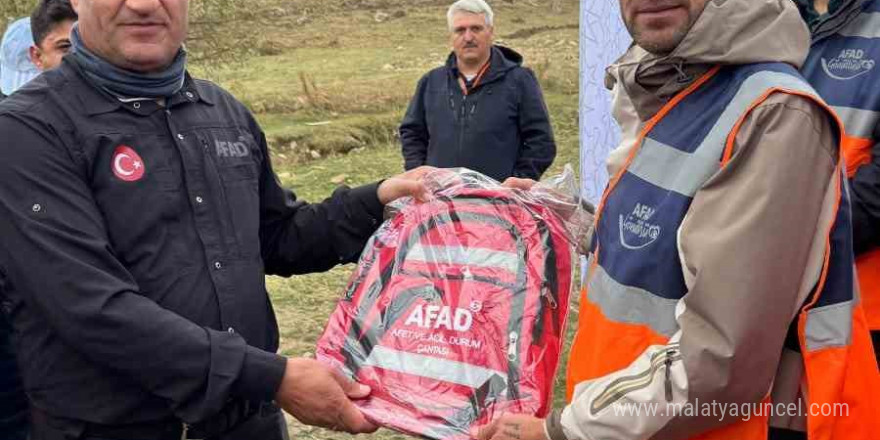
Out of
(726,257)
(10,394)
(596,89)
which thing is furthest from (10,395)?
(596,89)

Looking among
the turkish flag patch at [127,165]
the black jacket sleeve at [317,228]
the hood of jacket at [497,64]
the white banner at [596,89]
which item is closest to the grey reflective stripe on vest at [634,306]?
the black jacket sleeve at [317,228]

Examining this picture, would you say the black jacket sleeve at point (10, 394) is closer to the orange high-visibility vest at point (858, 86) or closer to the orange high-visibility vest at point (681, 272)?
the orange high-visibility vest at point (681, 272)

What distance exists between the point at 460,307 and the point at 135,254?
857 millimetres

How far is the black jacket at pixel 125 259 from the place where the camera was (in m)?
2.23

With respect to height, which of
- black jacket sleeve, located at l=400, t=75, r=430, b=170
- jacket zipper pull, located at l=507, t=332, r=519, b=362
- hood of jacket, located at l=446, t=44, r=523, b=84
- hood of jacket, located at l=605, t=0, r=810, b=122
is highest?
hood of jacket, located at l=605, t=0, r=810, b=122

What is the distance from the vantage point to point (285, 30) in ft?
78.7

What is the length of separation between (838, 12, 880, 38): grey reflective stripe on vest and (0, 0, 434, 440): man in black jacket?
179cm

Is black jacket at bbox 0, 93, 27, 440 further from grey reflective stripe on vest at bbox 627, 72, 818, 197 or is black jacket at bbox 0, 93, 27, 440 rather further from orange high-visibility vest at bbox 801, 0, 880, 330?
orange high-visibility vest at bbox 801, 0, 880, 330

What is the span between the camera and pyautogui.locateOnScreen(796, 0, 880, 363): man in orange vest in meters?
2.81

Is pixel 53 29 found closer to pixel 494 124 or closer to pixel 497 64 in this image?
pixel 494 124

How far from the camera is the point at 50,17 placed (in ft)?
13.1

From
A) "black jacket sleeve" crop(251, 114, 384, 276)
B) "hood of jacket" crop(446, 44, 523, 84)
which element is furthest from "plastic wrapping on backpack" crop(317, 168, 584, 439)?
"hood of jacket" crop(446, 44, 523, 84)

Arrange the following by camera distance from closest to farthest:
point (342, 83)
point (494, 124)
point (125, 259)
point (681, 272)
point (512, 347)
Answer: point (681, 272), point (125, 259), point (512, 347), point (494, 124), point (342, 83)

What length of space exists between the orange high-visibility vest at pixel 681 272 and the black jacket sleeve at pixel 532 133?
392 centimetres
